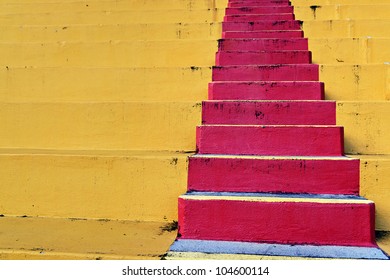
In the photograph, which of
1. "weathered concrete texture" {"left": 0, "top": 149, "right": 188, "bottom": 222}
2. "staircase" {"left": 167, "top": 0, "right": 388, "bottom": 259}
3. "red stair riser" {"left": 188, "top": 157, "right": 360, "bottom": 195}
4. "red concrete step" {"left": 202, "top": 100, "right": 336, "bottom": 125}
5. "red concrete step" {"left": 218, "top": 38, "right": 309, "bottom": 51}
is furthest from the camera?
"red concrete step" {"left": 218, "top": 38, "right": 309, "bottom": 51}

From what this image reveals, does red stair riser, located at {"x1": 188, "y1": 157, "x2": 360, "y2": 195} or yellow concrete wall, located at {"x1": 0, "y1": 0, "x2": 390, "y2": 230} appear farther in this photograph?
yellow concrete wall, located at {"x1": 0, "y1": 0, "x2": 390, "y2": 230}

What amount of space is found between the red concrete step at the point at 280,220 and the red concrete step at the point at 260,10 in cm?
251

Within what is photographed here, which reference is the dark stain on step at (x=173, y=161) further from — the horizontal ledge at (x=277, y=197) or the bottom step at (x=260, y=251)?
the bottom step at (x=260, y=251)

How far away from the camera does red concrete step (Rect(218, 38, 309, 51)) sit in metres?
2.87

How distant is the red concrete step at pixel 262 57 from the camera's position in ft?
8.86

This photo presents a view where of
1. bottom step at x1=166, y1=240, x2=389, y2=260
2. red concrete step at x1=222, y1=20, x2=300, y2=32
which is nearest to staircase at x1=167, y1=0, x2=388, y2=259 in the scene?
bottom step at x1=166, y1=240, x2=389, y2=260

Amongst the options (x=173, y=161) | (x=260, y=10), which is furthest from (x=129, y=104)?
(x=260, y=10)

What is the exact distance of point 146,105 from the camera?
210 centimetres

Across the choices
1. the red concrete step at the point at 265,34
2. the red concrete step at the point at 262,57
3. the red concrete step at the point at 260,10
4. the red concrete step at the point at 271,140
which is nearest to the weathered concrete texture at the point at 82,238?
the red concrete step at the point at 271,140

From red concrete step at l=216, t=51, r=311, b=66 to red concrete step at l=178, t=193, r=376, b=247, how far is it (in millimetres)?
1390

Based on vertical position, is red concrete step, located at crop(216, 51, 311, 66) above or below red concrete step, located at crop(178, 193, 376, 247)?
above

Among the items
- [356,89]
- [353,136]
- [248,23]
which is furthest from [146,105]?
[248,23]

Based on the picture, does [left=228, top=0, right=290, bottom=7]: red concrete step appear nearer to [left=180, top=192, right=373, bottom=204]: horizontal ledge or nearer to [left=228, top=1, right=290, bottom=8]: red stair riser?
[left=228, top=1, right=290, bottom=8]: red stair riser

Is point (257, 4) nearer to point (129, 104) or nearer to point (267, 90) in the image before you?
point (267, 90)
